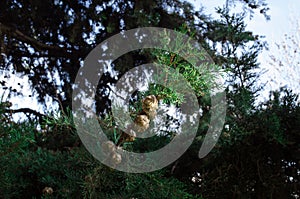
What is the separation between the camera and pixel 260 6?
1.04 meters

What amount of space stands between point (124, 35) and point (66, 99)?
1.10 ft

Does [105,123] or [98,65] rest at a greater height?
[98,65]

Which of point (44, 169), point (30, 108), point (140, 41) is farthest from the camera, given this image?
point (30, 108)

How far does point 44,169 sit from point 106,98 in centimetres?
59

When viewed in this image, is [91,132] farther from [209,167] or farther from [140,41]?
[140,41]

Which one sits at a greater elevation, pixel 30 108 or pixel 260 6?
pixel 260 6

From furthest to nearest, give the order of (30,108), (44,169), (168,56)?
1. (30,108)
2. (44,169)
3. (168,56)

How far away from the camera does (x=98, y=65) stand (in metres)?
1.10

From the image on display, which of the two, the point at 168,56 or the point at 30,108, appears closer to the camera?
the point at 168,56

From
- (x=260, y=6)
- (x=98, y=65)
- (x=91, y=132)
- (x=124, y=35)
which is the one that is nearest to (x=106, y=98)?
(x=98, y=65)

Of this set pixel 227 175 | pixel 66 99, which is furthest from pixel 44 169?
pixel 66 99

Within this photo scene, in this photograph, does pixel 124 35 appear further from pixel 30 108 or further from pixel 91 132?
pixel 91 132

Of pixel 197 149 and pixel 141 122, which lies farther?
pixel 197 149

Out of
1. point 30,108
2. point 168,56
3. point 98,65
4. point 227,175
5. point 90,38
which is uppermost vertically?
point 90,38
